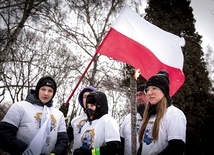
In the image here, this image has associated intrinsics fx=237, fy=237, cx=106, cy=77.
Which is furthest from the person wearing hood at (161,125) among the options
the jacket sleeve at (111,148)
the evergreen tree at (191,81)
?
the evergreen tree at (191,81)

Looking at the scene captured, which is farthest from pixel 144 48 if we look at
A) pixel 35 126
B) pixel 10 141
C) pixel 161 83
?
pixel 10 141

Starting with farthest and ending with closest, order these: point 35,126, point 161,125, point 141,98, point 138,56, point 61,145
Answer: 1. point 141,98
2. point 138,56
3. point 61,145
4. point 35,126
5. point 161,125

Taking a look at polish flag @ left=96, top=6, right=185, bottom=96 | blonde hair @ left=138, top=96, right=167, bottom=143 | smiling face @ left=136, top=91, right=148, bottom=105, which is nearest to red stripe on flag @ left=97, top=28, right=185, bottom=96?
polish flag @ left=96, top=6, right=185, bottom=96

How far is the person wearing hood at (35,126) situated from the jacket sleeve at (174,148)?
144cm

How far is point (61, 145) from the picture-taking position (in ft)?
10.8

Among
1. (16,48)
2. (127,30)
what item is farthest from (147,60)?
(16,48)

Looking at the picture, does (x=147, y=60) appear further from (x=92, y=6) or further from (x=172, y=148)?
(x=92, y=6)

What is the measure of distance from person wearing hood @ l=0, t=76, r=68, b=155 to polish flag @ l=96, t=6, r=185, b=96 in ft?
4.52

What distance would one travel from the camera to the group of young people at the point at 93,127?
2775mm

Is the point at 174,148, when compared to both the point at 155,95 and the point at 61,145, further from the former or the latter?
the point at 61,145

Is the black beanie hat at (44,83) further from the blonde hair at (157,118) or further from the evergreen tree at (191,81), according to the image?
the evergreen tree at (191,81)

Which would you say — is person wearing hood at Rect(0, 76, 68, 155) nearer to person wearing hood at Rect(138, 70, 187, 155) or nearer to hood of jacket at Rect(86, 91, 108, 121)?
hood of jacket at Rect(86, 91, 108, 121)

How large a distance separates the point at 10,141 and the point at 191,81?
13855 millimetres

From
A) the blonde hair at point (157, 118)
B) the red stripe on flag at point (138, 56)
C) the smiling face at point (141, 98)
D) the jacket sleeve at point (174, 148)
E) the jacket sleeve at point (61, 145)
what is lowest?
the jacket sleeve at point (61, 145)
